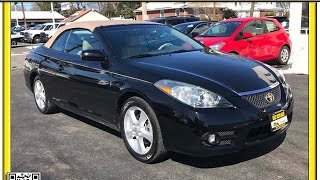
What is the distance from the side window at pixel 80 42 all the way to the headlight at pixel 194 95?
4.36 feet

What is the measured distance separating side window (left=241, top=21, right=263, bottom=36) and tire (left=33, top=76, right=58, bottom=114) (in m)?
5.69

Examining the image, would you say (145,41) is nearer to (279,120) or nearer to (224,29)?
(279,120)

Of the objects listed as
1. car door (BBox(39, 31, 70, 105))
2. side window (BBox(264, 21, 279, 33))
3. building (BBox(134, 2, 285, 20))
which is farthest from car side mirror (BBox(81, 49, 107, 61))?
building (BBox(134, 2, 285, 20))

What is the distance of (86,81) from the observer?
480 cm

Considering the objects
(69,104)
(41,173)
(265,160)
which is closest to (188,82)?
(265,160)

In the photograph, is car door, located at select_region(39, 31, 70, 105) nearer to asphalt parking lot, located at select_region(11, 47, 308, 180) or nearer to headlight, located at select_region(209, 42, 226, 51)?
asphalt parking lot, located at select_region(11, 47, 308, 180)

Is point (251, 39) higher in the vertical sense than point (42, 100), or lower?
higher

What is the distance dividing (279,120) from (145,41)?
1884 millimetres

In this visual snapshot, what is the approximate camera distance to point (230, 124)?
3.59 meters

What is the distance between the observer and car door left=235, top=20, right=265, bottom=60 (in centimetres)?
967

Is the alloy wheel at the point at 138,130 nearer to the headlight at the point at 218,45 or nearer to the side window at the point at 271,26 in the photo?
the headlight at the point at 218,45

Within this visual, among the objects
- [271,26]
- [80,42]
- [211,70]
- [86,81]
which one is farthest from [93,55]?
[271,26]

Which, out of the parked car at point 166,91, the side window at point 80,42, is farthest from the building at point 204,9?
the parked car at point 166,91

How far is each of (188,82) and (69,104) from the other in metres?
2.15
